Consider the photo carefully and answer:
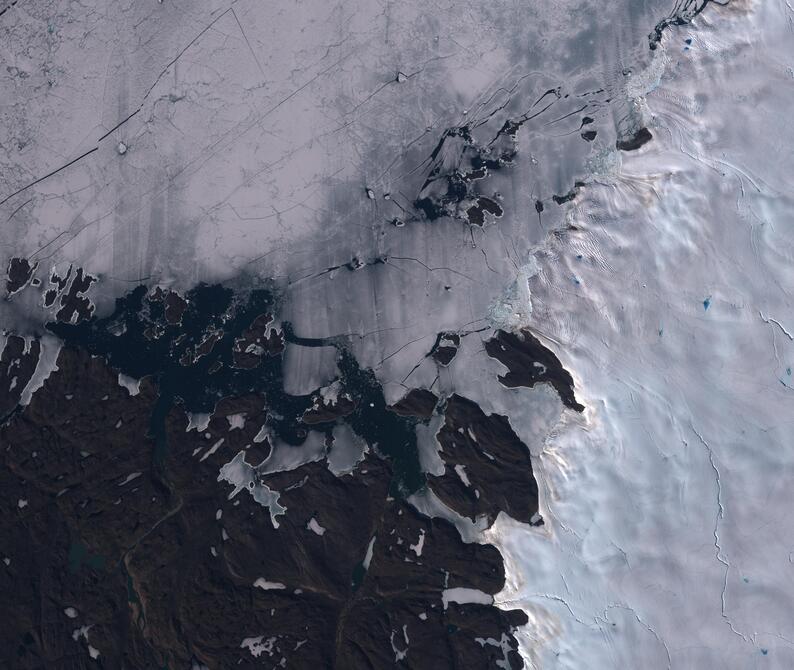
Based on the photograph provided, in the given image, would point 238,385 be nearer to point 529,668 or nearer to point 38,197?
point 38,197

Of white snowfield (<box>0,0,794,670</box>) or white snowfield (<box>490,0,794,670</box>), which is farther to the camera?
white snowfield (<box>0,0,794,670</box>)

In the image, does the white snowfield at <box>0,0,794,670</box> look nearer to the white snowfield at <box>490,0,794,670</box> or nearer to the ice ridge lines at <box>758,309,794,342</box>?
the white snowfield at <box>490,0,794,670</box>

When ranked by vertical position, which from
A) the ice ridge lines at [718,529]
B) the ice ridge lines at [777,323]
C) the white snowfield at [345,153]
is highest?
the white snowfield at [345,153]

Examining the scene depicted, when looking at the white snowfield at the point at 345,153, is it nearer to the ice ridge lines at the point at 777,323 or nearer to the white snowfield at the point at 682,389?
the white snowfield at the point at 682,389

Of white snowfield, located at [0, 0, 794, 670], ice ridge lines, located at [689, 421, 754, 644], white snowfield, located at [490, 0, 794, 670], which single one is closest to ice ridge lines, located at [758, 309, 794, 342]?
white snowfield, located at [490, 0, 794, 670]

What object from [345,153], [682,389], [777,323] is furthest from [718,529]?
[345,153]

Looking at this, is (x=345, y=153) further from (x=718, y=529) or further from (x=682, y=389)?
(x=718, y=529)

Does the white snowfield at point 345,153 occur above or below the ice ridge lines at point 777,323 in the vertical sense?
above

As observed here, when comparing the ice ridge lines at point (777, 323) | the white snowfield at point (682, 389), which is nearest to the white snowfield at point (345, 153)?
the white snowfield at point (682, 389)

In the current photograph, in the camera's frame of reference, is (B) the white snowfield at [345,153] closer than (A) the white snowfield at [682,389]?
No
